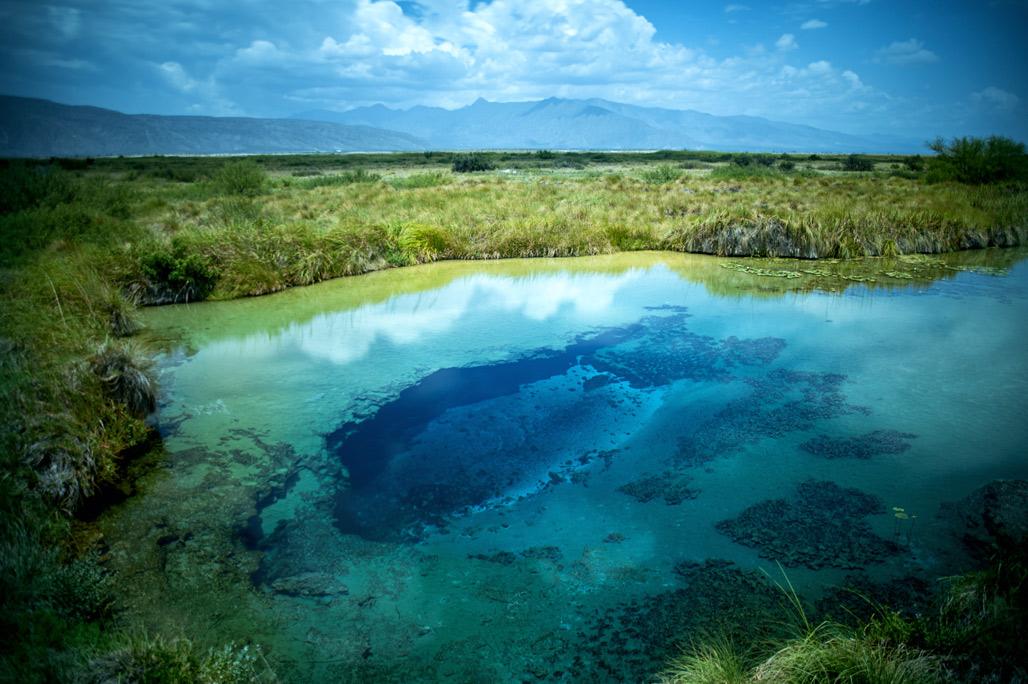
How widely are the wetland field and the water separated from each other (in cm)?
3

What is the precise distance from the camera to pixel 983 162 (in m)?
24.9

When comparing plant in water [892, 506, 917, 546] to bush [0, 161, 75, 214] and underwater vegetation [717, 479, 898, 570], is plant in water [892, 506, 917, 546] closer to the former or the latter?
underwater vegetation [717, 479, 898, 570]

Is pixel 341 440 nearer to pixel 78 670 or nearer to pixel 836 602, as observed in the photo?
pixel 78 670

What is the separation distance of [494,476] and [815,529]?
2.63 metres

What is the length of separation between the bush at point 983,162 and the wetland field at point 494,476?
18467mm

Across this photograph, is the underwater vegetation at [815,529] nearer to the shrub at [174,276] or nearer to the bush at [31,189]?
the shrub at [174,276]

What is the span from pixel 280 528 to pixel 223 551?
1.39 ft

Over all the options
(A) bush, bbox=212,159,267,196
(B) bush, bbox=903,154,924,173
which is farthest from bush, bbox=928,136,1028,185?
(A) bush, bbox=212,159,267,196

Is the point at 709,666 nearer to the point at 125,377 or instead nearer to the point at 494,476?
the point at 494,476

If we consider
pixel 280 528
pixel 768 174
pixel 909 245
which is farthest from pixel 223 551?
pixel 768 174

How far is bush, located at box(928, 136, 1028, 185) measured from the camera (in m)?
24.5

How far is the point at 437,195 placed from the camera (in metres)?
22.3

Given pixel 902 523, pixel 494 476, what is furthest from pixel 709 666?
pixel 494 476

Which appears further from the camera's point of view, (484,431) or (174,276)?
(174,276)
